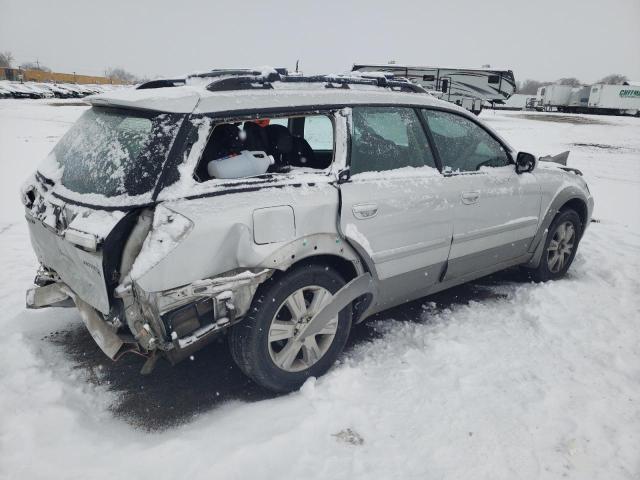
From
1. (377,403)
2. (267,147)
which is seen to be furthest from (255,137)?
(377,403)

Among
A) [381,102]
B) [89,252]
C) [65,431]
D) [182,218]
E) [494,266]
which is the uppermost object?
[381,102]

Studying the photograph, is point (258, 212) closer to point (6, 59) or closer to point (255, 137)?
point (255, 137)

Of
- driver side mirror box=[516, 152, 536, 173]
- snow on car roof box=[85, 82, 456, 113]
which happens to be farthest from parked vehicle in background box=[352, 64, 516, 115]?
snow on car roof box=[85, 82, 456, 113]

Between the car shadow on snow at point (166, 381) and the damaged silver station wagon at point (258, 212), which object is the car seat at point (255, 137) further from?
the car shadow on snow at point (166, 381)

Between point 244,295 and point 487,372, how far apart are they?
1696 mm

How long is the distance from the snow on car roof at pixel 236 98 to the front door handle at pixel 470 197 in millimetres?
893

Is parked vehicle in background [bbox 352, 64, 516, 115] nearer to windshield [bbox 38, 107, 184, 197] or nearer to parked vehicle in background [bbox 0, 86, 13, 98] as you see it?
windshield [bbox 38, 107, 184, 197]

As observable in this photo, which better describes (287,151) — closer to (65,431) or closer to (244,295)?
(244,295)

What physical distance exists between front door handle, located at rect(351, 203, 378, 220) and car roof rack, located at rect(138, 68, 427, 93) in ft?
2.66

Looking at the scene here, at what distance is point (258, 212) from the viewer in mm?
2375

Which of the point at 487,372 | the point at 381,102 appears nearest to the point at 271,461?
the point at 487,372

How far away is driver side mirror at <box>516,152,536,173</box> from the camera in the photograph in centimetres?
375

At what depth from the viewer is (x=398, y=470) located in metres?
2.20

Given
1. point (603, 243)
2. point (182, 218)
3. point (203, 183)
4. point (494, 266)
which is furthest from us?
point (603, 243)
